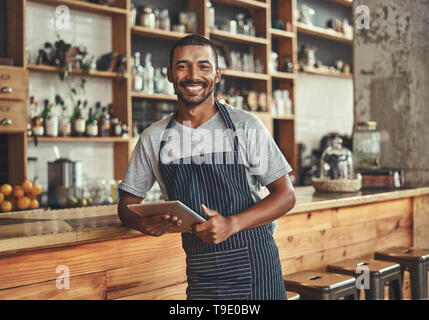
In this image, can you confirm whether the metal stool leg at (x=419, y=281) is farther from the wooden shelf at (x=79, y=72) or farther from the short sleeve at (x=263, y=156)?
the wooden shelf at (x=79, y=72)

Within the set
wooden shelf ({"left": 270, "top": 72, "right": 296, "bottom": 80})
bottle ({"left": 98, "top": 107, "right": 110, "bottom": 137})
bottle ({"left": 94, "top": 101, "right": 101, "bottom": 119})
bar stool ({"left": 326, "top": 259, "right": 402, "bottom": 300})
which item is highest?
wooden shelf ({"left": 270, "top": 72, "right": 296, "bottom": 80})

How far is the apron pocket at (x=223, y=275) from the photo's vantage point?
1.59m

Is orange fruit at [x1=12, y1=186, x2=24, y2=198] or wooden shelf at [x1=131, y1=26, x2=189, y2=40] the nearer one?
orange fruit at [x1=12, y1=186, x2=24, y2=198]

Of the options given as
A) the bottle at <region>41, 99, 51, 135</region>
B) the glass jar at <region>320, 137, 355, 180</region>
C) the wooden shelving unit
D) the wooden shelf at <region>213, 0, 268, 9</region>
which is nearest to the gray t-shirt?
the glass jar at <region>320, 137, 355, 180</region>

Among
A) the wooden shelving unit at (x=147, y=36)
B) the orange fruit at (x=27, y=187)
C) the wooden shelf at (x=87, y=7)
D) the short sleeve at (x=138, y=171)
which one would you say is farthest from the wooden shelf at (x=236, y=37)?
the short sleeve at (x=138, y=171)

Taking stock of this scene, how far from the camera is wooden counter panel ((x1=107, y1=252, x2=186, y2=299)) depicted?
1.94 meters

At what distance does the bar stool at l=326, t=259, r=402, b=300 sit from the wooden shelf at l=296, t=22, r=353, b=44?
4252 mm

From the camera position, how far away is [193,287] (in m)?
1.62

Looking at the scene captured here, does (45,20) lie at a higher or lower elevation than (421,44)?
higher

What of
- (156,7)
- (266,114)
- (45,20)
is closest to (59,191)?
(45,20)

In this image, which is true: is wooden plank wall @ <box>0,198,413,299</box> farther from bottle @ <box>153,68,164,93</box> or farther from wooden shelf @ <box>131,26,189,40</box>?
wooden shelf @ <box>131,26,189,40</box>

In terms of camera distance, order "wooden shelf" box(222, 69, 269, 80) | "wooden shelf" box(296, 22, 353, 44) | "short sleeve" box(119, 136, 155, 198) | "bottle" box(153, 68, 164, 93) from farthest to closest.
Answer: "wooden shelf" box(296, 22, 353, 44), "wooden shelf" box(222, 69, 269, 80), "bottle" box(153, 68, 164, 93), "short sleeve" box(119, 136, 155, 198)

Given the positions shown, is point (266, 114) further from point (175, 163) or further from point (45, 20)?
point (175, 163)
